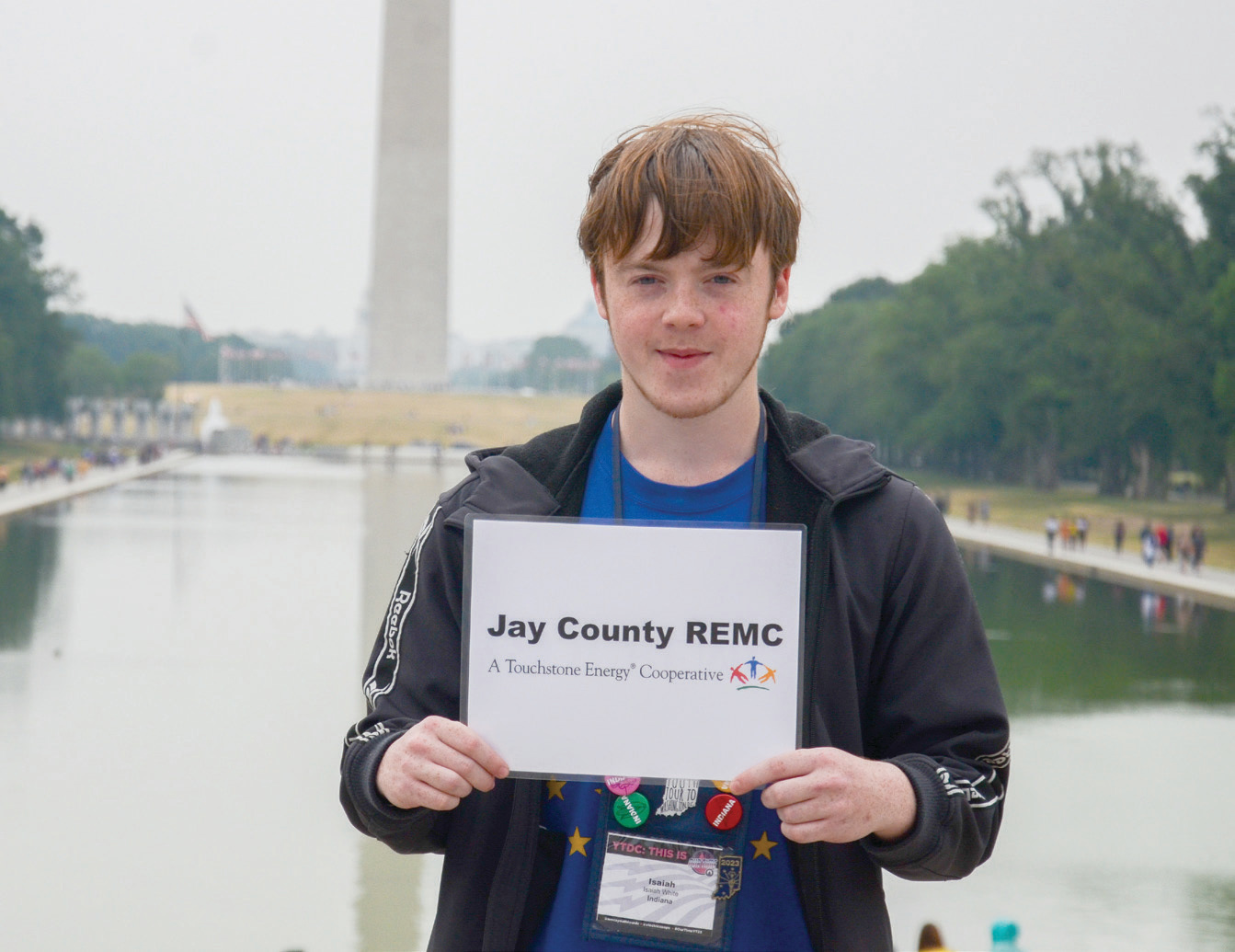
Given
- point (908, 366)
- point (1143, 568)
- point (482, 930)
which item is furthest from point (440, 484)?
point (482, 930)

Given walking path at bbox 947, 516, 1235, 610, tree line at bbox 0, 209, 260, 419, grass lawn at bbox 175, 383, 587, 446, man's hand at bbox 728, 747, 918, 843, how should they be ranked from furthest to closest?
grass lawn at bbox 175, 383, 587, 446 < tree line at bbox 0, 209, 260, 419 < walking path at bbox 947, 516, 1235, 610 < man's hand at bbox 728, 747, 918, 843

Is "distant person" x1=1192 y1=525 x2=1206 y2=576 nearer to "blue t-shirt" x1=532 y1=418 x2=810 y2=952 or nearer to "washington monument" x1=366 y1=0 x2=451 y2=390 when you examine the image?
"blue t-shirt" x1=532 y1=418 x2=810 y2=952

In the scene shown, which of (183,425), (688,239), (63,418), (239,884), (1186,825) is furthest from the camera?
(183,425)

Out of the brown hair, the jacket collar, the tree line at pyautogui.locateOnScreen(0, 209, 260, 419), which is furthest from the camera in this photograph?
the tree line at pyautogui.locateOnScreen(0, 209, 260, 419)

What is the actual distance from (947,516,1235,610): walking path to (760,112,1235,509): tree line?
22.1 feet

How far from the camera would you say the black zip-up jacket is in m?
2.02

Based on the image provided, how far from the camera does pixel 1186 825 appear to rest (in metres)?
9.66

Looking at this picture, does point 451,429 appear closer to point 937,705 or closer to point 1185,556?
point 1185,556

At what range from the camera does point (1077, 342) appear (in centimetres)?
4806

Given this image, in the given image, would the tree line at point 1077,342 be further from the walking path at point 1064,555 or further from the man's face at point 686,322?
the man's face at point 686,322

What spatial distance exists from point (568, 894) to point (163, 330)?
14782 centimetres

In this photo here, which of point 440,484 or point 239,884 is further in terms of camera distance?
point 440,484

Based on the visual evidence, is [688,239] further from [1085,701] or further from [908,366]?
[908,366]

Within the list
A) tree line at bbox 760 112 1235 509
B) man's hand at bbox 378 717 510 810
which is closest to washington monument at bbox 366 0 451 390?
tree line at bbox 760 112 1235 509
